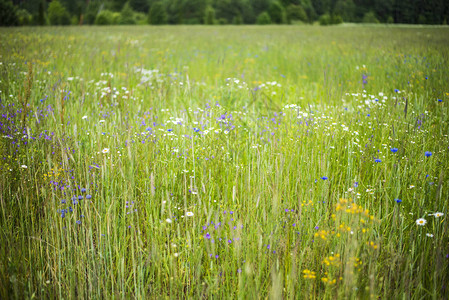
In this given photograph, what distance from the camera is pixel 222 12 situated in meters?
66.4

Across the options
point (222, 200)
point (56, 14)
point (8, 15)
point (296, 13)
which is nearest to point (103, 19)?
point (56, 14)

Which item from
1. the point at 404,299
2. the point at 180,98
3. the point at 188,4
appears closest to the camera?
the point at 404,299

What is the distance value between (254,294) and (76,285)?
0.89 metres

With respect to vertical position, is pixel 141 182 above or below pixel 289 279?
above

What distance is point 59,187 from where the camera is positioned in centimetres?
178

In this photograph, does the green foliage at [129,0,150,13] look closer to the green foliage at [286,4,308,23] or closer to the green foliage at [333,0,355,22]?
the green foliage at [286,4,308,23]

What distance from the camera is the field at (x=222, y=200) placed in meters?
1.25

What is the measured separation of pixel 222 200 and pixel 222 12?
2864 inches

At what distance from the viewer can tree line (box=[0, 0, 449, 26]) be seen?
13.2 m

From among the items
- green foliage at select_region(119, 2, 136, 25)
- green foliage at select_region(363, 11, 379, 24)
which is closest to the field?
green foliage at select_region(363, 11, 379, 24)

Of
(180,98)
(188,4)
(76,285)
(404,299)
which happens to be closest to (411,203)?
(404,299)

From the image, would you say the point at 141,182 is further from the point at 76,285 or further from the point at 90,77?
the point at 90,77

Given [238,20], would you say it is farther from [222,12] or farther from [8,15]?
[8,15]

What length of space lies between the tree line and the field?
913 cm
